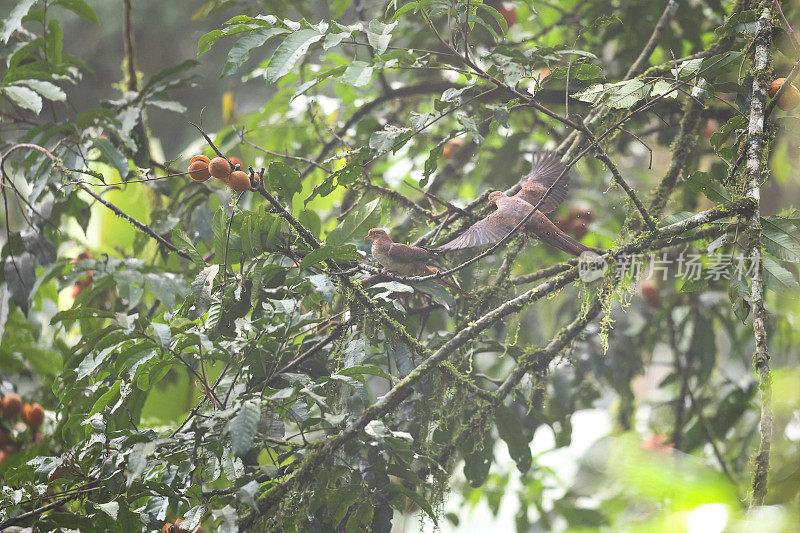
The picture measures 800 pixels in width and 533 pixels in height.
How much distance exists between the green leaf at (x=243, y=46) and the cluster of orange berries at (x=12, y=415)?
110 cm

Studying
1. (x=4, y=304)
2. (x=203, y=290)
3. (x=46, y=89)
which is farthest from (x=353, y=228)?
(x=4, y=304)

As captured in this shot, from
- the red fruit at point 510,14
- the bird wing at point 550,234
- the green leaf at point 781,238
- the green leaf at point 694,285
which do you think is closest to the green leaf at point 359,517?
the bird wing at point 550,234

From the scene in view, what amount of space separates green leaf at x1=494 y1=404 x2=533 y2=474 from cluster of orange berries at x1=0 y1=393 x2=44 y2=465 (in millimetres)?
1155

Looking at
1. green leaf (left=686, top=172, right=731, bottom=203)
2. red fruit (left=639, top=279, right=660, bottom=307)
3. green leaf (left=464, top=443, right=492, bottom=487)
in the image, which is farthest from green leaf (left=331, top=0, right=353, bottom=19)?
red fruit (left=639, top=279, right=660, bottom=307)

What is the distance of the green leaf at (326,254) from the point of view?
1.01 m

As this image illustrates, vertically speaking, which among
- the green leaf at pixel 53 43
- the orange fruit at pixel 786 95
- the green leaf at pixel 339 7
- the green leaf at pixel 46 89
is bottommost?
the green leaf at pixel 46 89

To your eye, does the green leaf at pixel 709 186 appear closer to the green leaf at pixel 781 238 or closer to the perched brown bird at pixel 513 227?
the green leaf at pixel 781 238

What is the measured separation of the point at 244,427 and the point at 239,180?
38cm

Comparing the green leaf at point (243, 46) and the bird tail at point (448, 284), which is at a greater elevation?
the green leaf at point (243, 46)

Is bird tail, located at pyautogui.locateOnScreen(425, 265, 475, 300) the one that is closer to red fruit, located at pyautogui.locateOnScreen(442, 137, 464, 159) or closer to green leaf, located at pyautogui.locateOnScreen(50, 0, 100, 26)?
red fruit, located at pyautogui.locateOnScreen(442, 137, 464, 159)

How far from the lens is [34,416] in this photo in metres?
1.60

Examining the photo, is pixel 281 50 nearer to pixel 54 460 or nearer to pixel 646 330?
pixel 54 460

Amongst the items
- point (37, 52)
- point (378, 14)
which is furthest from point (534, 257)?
point (37, 52)

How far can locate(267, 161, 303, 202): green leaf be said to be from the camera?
3.68ft
